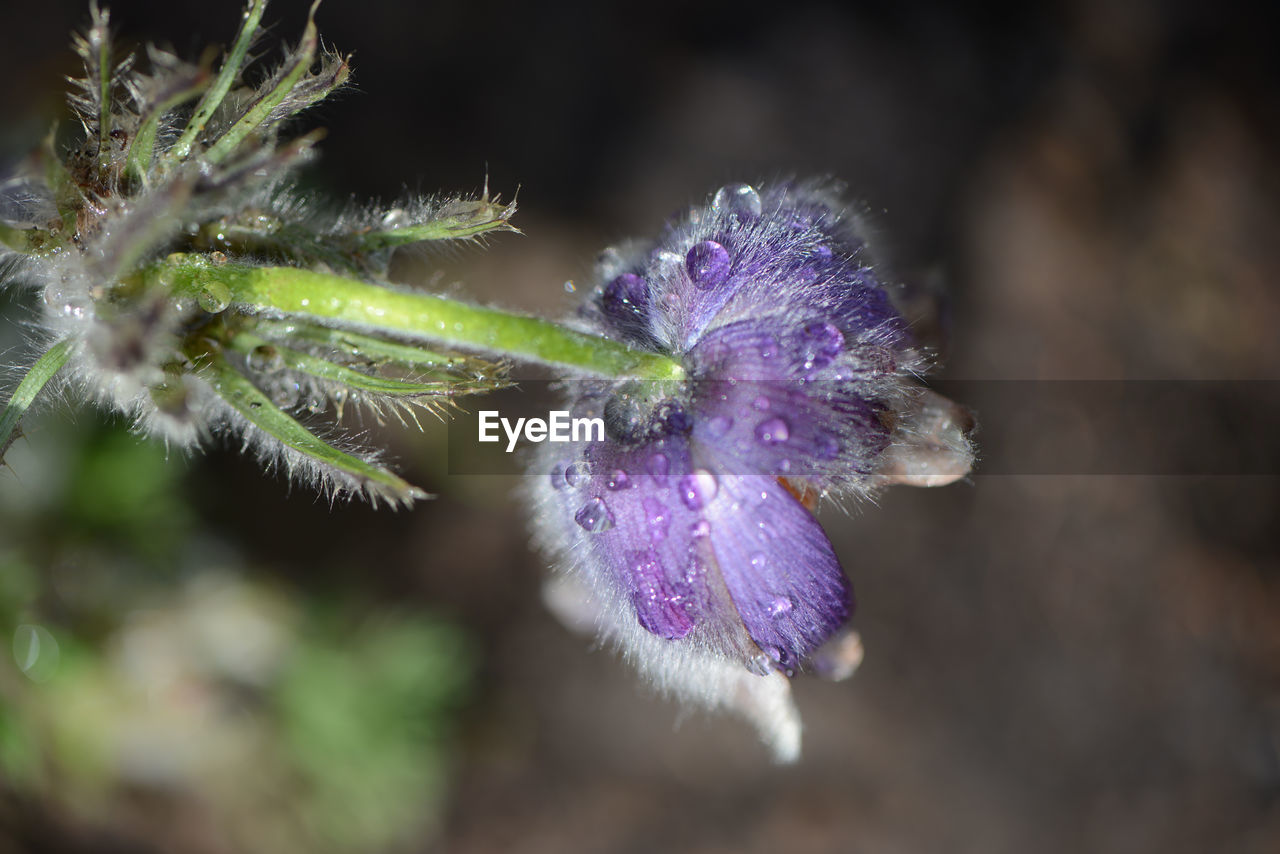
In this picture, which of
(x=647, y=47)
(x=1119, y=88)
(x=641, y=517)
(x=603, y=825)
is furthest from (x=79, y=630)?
(x=1119, y=88)

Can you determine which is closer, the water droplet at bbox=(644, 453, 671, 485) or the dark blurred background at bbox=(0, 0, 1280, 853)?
the water droplet at bbox=(644, 453, 671, 485)

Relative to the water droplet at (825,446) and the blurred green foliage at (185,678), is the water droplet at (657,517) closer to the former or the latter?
the water droplet at (825,446)

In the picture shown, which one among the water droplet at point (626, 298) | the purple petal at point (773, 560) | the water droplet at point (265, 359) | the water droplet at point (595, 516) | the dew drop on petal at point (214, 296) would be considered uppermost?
the water droplet at point (626, 298)

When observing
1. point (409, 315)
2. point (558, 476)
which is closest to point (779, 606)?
point (558, 476)

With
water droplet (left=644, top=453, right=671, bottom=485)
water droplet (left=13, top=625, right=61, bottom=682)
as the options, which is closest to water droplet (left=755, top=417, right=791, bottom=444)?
water droplet (left=644, top=453, right=671, bottom=485)

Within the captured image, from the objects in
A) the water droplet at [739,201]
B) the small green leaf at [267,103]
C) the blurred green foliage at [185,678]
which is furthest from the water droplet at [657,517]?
the blurred green foliage at [185,678]

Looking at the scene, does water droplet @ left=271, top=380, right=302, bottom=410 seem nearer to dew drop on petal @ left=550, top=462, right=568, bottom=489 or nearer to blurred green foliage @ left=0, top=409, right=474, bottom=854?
dew drop on petal @ left=550, top=462, right=568, bottom=489
